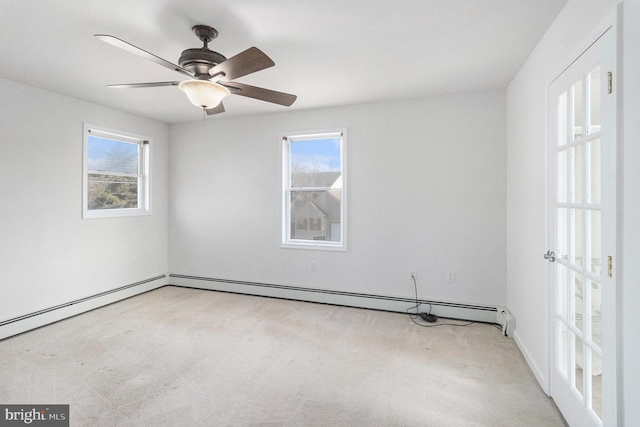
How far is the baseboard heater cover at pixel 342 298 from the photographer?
358 centimetres

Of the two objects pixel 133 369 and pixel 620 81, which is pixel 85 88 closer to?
pixel 133 369

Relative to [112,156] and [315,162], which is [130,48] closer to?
[315,162]

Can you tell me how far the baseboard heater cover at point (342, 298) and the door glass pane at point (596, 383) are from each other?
61.5 inches

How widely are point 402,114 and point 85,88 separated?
11.6 ft

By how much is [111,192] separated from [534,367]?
507cm

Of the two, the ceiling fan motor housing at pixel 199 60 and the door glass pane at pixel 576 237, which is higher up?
the ceiling fan motor housing at pixel 199 60

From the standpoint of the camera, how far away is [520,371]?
98.7 inches

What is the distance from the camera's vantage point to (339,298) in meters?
4.14

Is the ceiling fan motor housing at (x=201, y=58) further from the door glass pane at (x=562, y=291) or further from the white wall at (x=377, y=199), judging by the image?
the door glass pane at (x=562, y=291)

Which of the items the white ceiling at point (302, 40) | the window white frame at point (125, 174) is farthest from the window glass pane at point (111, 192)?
the white ceiling at point (302, 40)

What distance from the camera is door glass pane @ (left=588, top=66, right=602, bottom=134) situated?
1606mm

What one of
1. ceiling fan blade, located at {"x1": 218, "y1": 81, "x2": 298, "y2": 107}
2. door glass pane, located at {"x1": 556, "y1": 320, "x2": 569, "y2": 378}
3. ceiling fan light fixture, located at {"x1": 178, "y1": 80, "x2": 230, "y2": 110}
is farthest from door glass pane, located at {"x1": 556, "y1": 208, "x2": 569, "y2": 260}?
ceiling fan light fixture, located at {"x1": 178, "y1": 80, "x2": 230, "y2": 110}

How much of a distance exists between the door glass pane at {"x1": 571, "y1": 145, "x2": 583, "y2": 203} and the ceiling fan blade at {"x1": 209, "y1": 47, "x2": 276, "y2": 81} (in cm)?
183

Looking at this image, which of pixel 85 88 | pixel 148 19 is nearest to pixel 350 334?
pixel 148 19
